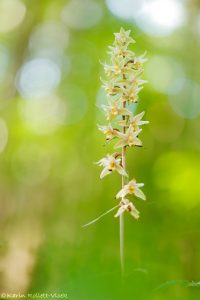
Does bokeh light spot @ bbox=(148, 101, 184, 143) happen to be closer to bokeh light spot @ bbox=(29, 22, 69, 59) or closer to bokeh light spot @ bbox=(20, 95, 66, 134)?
bokeh light spot @ bbox=(20, 95, 66, 134)

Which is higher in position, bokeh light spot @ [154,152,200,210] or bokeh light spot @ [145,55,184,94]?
bokeh light spot @ [145,55,184,94]

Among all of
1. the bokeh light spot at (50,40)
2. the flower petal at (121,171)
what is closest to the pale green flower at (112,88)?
the flower petal at (121,171)

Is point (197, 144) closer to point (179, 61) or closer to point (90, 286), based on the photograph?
point (179, 61)

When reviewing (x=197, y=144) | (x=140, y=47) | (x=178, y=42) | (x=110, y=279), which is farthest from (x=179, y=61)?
(x=110, y=279)

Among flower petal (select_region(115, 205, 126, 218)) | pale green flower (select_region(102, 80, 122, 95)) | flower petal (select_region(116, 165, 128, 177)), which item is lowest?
flower petal (select_region(115, 205, 126, 218))

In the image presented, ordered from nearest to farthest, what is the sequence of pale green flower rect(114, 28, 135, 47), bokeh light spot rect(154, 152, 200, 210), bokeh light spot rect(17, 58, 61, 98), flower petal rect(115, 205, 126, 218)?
flower petal rect(115, 205, 126, 218) → pale green flower rect(114, 28, 135, 47) → bokeh light spot rect(154, 152, 200, 210) → bokeh light spot rect(17, 58, 61, 98)

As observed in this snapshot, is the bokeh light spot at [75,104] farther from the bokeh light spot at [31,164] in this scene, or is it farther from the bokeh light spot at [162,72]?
the bokeh light spot at [162,72]

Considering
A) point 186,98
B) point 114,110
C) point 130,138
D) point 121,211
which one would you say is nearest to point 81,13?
point 186,98

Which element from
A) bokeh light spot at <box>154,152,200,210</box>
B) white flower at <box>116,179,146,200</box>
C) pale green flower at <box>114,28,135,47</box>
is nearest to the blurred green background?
bokeh light spot at <box>154,152,200,210</box>
